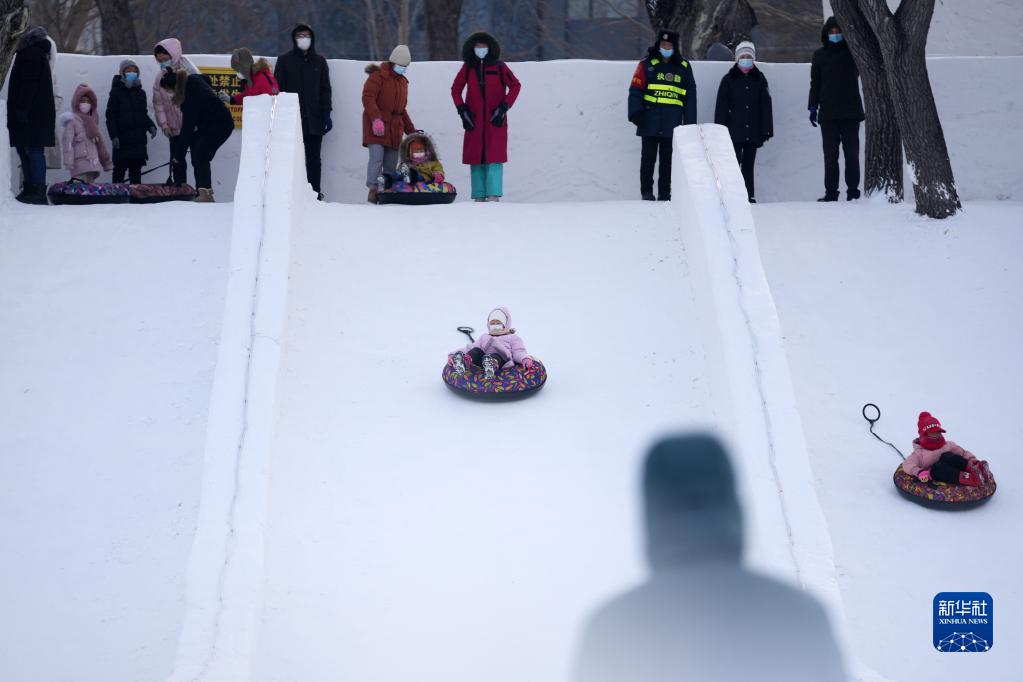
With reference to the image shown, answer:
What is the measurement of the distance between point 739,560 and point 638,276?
287 inches

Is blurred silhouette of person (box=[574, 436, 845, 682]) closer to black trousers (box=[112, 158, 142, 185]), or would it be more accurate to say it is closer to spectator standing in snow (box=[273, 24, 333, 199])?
spectator standing in snow (box=[273, 24, 333, 199])

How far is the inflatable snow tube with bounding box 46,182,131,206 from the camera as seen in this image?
12367mm

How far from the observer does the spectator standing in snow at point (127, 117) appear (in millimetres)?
13234

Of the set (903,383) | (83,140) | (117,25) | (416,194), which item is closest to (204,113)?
(83,140)

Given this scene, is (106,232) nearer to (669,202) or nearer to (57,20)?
(669,202)

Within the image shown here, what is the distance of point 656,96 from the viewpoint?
517 inches

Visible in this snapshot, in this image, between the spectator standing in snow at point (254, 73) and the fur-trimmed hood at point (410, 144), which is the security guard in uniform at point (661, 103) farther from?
the spectator standing in snow at point (254, 73)

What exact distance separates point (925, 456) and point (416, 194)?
5.09 meters

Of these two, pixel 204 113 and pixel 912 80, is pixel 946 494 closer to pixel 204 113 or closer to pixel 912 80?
pixel 912 80

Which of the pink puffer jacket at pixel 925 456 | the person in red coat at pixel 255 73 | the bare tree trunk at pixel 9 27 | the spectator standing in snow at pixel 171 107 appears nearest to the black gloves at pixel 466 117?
the person in red coat at pixel 255 73

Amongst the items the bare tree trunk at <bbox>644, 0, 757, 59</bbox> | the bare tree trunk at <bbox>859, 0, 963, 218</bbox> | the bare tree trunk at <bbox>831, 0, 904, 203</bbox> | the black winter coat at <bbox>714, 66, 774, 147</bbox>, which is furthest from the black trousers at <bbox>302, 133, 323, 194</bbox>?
the bare tree trunk at <bbox>644, 0, 757, 59</bbox>

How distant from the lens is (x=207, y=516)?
7703 mm

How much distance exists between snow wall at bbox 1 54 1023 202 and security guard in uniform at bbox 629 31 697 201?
1.18m

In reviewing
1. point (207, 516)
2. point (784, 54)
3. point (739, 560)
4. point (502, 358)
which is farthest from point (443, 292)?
point (784, 54)
